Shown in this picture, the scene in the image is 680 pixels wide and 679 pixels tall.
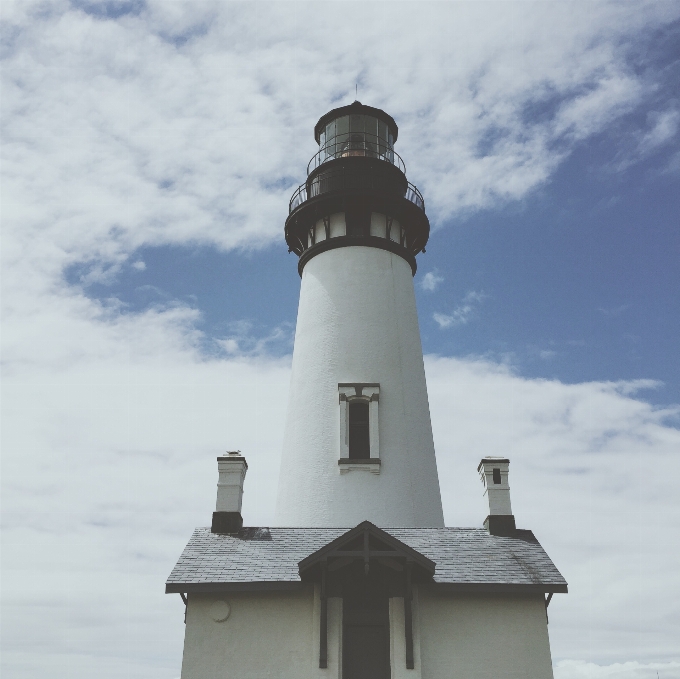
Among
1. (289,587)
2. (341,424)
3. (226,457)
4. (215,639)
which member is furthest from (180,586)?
(341,424)

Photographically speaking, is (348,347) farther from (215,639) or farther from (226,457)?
(215,639)

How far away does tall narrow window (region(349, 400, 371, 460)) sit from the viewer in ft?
56.6

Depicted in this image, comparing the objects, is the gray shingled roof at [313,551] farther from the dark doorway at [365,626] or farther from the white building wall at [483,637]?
the dark doorway at [365,626]

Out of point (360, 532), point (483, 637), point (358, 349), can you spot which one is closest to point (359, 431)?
point (358, 349)

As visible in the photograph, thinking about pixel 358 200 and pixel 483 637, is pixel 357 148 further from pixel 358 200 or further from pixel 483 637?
pixel 483 637

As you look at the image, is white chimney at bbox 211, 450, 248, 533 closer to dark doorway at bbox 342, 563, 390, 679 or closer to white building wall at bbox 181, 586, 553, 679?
white building wall at bbox 181, 586, 553, 679

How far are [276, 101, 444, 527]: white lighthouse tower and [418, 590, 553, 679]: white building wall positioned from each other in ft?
11.1

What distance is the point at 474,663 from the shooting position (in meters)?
12.6

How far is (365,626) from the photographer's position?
42.1 feet

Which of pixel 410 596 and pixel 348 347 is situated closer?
pixel 410 596

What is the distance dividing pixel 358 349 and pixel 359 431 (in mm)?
2213

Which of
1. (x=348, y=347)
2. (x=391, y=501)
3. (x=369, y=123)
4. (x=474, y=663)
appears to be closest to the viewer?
(x=474, y=663)

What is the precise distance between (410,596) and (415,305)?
9614 mm

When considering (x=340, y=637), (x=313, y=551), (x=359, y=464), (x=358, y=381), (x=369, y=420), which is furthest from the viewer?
(x=358, y=381)
